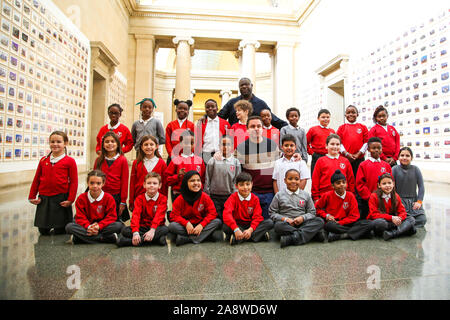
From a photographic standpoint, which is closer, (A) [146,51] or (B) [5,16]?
(B) [5,16]

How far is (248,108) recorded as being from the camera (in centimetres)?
414

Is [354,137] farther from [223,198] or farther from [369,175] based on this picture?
[223,198]

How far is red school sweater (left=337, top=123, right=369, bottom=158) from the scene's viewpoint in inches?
202

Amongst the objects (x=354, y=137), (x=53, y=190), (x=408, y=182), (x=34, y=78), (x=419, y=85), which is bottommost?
(x=53, y=190)

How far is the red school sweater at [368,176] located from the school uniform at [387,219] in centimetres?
43

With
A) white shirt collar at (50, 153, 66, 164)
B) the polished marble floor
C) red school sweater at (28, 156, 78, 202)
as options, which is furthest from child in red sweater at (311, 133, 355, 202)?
white shirt collar at (50, 153, 66, 164)

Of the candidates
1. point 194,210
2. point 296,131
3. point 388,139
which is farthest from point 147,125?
point 388,139

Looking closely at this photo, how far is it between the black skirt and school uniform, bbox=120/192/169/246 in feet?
3.20

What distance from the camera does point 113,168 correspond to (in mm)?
3582

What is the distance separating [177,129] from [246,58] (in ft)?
41.0

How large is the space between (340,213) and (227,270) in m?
1.80

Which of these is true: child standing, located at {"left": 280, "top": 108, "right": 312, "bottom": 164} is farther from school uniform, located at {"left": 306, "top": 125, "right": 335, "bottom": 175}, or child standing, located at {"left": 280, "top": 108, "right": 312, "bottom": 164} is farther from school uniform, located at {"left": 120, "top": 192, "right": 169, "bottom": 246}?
school uniform, located at {"left": 120, "top": 192, "right": 169, "bottom": 246}
